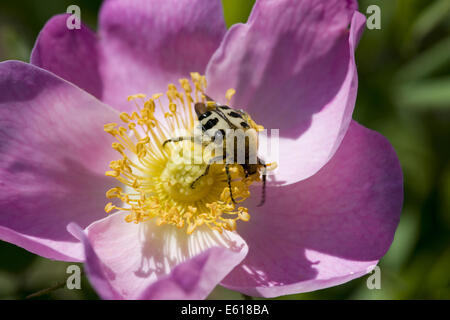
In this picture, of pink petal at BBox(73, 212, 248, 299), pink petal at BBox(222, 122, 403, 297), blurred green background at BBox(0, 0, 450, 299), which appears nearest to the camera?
pink petal at BBox(73, 212, 248, 299)

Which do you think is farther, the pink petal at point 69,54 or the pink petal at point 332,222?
the pink petal at point 69,54

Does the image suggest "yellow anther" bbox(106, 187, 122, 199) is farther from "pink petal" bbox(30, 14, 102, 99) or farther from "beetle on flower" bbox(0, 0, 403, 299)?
"pink petal" bbox(30, 14, 102, 99)

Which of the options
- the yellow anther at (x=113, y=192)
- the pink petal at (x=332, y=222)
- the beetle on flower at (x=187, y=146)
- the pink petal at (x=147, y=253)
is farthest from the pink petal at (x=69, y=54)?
the pink petal at (x=332, y=222)

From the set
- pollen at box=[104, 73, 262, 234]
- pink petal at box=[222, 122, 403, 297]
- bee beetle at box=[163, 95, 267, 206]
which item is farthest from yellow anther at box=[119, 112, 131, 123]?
pink petal at box=[222, 122, 403, 297]

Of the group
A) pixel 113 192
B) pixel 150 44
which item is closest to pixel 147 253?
pixel 113 192

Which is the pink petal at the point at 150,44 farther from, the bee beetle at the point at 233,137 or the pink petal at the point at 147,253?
the pink petal at the point at 147,253

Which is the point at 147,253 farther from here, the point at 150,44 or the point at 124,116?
the point at 150,44

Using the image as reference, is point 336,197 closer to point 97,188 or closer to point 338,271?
point 338,271
